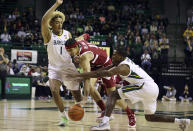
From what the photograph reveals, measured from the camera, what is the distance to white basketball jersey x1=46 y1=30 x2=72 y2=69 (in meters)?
7.27

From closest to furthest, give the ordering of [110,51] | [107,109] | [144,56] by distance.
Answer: [107,109]
[110,51]
[144,56]

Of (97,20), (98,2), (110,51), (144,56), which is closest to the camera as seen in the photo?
(110,51)

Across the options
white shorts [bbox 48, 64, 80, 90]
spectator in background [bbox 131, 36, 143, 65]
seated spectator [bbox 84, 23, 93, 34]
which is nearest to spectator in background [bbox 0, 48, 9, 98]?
seated spectator [bbox 84, 23, 93, 34]

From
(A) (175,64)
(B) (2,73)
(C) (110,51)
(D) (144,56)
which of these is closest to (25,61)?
(B) (2,73)

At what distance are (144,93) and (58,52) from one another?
192cm

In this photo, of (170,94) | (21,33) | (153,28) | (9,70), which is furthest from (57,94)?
(153,28)

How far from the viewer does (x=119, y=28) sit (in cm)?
2406

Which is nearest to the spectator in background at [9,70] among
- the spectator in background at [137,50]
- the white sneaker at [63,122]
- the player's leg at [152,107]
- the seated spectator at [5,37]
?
the seated spectator at [5,37]

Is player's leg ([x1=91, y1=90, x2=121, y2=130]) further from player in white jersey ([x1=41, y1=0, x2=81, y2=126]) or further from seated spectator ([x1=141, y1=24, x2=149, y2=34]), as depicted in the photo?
seated spectator ([x1=141, y1=24, x2=149, y2=34])

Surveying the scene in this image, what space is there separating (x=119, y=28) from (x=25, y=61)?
24.4 ft

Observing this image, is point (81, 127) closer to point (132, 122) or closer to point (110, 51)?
point (132, 122)

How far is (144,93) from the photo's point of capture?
6.41 meters

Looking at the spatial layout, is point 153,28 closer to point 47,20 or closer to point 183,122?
point 47,20

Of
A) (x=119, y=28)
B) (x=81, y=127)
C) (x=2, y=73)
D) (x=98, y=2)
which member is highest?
(x=98, y=2)
